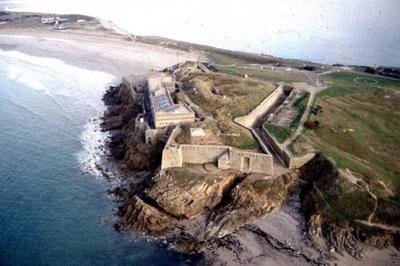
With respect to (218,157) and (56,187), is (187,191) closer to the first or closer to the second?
(218,157)

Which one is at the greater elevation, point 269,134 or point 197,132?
point 197,132

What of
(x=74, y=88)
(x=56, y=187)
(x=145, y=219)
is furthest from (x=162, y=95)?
(x=74, y=88)

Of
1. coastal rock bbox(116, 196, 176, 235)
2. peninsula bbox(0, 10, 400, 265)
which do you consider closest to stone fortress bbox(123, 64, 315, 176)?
peninsula bbox(0, 10, 400, 265)

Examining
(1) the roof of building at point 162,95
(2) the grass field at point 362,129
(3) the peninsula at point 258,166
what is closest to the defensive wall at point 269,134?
(3) the peninsula at point 258,166

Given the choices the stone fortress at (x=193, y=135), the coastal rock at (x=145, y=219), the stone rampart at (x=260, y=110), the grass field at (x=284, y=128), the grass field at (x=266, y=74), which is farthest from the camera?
the grass field at (x=266, y=74)

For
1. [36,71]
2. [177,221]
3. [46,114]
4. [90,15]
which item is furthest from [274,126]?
[90,15]

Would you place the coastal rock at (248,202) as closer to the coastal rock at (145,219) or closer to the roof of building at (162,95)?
the coastal rock at (145,219)
